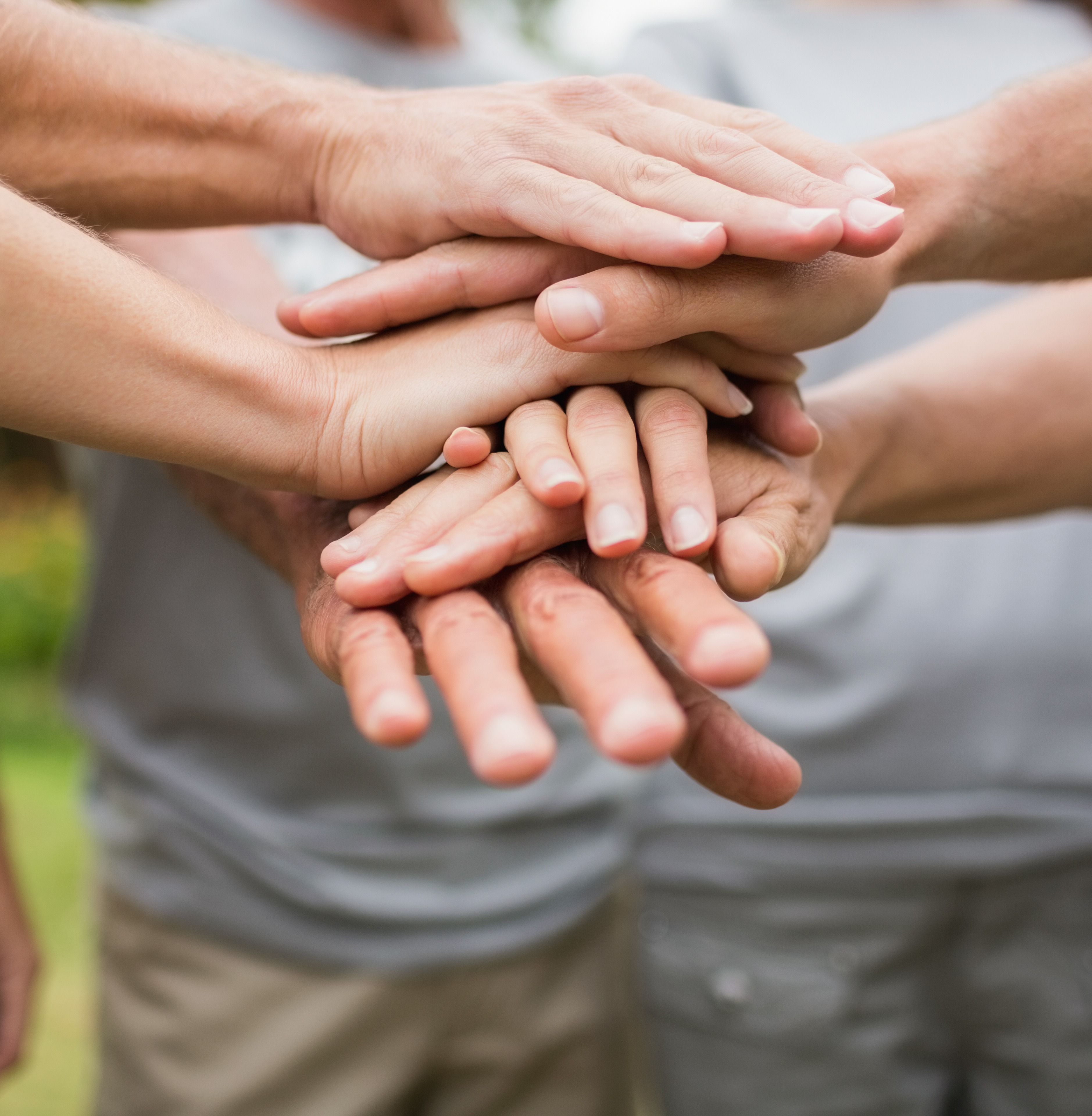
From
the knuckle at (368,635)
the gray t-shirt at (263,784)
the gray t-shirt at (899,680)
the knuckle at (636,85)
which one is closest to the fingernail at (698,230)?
the knuckle at (636,85)

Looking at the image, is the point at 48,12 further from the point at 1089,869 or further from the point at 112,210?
the point at 1089,869

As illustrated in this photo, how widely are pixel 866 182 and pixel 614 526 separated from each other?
43 cm

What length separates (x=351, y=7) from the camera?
6.50ft

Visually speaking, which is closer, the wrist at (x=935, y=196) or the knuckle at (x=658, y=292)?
the knuckle at (x=658, y=292)

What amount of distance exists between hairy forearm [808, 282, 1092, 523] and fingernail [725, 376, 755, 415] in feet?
0.76

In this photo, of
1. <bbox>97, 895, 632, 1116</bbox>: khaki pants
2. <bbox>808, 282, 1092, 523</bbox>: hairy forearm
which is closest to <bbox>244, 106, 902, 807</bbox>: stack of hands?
<bbox>808, 282, 1092, 523</bbox>: hairy forearm

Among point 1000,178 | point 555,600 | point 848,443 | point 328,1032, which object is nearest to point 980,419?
point 848,443

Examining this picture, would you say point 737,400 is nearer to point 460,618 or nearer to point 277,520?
point 460,618

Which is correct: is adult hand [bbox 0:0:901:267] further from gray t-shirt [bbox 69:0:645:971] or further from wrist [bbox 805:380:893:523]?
gray t-shirt [bbox 69:0:645:971]

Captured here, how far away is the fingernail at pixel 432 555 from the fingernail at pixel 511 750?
23 cm

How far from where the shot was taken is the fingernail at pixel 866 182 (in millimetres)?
963

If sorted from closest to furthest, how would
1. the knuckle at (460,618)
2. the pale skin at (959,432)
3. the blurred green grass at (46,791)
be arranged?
the knuckle at (460,618)
the pale skin at (959,432)
the blurred green grass at (46,791)

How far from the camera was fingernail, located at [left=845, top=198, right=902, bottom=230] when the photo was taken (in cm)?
91

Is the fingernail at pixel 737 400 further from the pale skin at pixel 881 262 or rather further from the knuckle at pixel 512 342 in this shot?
the knuckle at pixel 512 342
